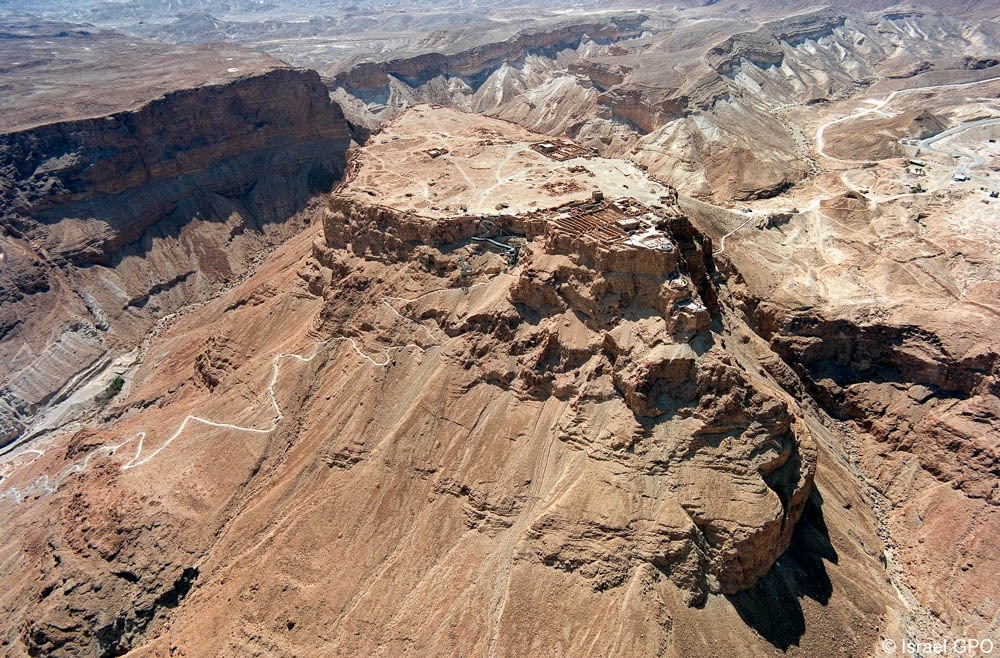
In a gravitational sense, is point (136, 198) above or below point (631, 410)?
below

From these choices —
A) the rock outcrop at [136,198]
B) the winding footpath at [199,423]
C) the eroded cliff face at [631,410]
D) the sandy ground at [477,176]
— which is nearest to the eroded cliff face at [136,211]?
the rock outcrop at [136,198]

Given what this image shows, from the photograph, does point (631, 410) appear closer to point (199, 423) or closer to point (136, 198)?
point (199, 423)

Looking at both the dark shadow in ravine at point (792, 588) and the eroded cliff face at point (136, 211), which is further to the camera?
the eroded cliff face at point (136, 211)

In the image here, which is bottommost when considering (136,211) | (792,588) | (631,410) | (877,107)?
(136,211)

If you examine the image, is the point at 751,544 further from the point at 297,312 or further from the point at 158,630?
the point at 297,312

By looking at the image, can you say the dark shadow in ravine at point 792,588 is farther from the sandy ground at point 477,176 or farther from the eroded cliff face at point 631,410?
the sandy ground at point 477,176

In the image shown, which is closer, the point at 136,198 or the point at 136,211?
the point at 136,211

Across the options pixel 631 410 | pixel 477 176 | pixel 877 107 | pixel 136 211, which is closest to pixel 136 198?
pixel 136 211
